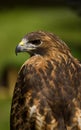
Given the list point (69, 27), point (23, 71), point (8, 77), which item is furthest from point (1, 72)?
point (23, 71)

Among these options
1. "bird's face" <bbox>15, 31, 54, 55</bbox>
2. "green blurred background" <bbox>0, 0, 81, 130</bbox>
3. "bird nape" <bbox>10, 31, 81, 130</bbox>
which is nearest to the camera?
"bird nape" <bbox>10, 31, 81, 130</bbox>

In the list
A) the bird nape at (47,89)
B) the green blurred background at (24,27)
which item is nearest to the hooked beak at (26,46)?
the bird nape at (47,89)

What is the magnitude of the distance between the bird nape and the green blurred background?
9.14m

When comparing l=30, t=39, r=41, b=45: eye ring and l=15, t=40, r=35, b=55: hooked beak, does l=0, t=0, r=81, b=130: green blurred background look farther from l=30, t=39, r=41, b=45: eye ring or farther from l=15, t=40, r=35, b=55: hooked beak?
l=30, t=39, r=41, b=45: eye ring

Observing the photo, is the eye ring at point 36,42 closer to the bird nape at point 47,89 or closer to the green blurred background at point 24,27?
the bird nape at point 47,89

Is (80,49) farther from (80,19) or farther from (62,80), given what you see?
(62,80)

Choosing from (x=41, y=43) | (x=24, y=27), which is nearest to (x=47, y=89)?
(x=41, y=43)

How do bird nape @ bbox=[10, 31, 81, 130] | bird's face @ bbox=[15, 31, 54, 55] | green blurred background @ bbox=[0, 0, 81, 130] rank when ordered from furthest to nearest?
green blurred background @ bbox=[0, 0, 81, 130] < bird's face @ bbox=[15, 31, 54, 55] < bird nape @ bbox=[10, 31, 81, 130]

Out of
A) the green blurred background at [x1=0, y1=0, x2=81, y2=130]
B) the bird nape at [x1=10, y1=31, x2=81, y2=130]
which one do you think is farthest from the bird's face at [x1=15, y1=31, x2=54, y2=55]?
the green blurred background at [x1=0, y1=0, x2=81, y2=130]

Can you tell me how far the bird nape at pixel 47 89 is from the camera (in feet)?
30.4

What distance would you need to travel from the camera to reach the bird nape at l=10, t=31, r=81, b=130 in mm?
9258

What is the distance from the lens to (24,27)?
21.4 metres

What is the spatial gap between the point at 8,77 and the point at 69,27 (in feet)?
5.69

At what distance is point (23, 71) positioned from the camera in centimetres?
956
